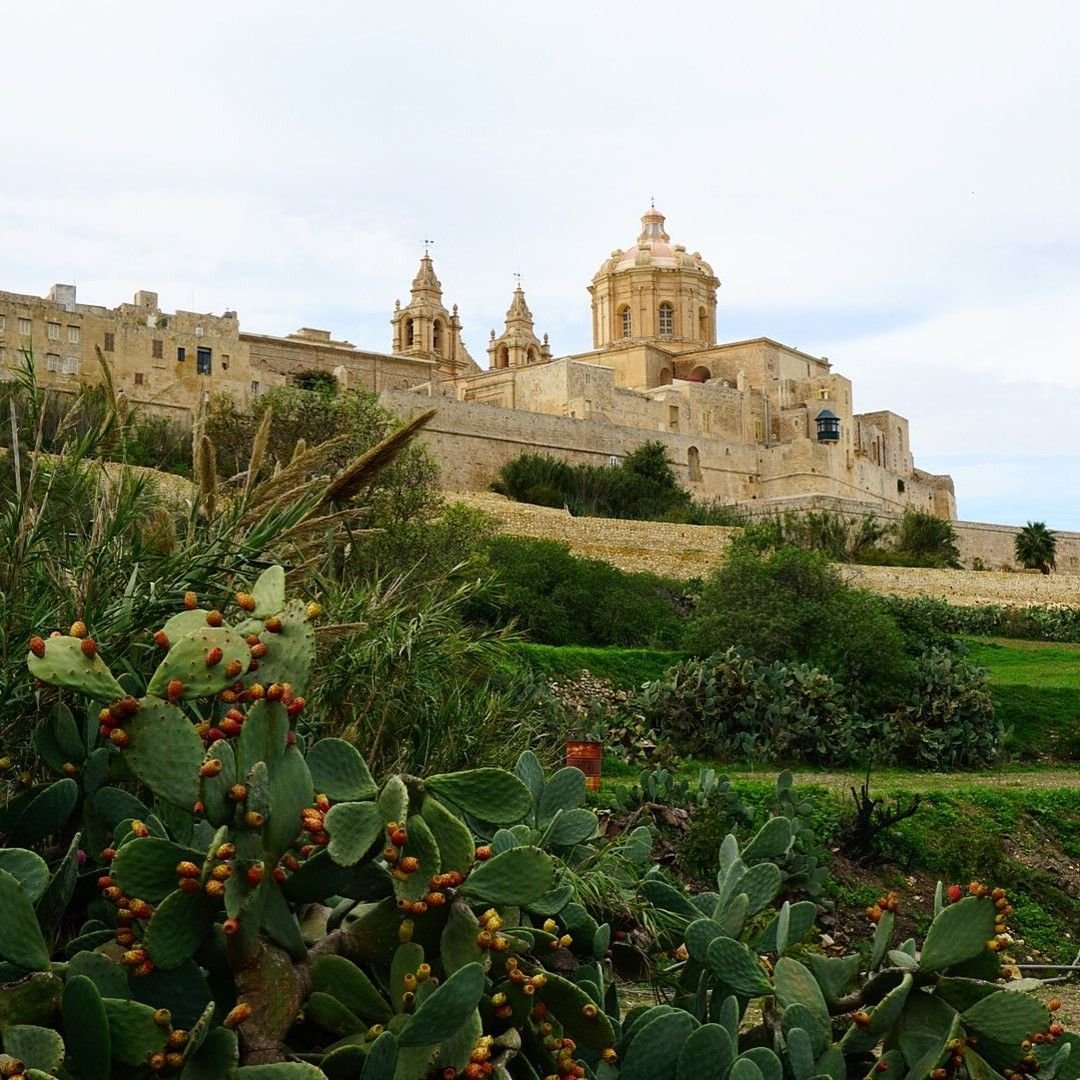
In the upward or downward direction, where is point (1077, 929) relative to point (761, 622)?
downward

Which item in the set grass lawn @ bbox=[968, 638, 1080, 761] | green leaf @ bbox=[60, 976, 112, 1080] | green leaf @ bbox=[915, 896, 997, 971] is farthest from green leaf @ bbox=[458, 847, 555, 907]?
grass lawn @ bbox=[968, 638, 1080, 761]


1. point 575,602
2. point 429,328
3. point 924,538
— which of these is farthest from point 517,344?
point 575,602

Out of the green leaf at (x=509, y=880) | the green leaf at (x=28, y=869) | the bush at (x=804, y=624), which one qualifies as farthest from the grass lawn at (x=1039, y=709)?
the green leaf at (x=28, y=869)

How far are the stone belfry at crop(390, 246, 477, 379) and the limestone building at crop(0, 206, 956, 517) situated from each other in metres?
0.07

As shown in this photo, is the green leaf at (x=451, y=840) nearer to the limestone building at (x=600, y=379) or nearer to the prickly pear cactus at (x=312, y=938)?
the prickly pear cactus at (x=312, y=938)

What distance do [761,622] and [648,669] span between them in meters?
1.70

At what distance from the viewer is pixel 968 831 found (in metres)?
8.54

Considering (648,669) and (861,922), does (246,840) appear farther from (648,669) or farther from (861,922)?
(648,669)

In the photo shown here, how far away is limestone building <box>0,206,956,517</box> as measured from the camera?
1409 inches

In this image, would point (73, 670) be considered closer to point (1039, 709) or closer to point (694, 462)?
point (1039, 709)

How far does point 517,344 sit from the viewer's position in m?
56.6

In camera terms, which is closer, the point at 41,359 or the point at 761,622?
the point at 761,622

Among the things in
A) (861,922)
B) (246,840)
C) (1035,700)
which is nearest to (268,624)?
(246,840)

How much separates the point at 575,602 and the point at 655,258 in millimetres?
36039
